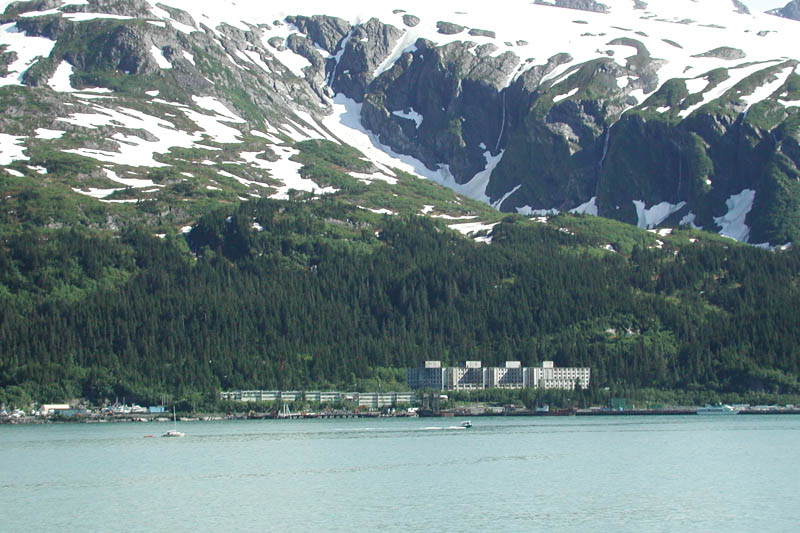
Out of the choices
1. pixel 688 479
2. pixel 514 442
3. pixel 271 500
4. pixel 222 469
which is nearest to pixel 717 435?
pixel 514 442

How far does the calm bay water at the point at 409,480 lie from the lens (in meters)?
87.2

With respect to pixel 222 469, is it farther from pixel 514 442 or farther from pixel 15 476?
pixel 514 442

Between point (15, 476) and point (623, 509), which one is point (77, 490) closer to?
point (15, 476)

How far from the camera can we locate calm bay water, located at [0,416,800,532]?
286 ft

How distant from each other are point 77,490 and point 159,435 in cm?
6263

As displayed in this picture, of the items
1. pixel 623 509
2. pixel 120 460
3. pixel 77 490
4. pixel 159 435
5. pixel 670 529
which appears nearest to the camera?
pixel 670 529

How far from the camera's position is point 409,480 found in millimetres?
108500

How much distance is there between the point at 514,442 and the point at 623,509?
5737cm

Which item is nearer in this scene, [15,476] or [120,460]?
[15,476]

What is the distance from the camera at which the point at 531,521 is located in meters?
85.5

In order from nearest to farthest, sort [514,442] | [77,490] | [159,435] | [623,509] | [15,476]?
[623,509], [77,490], [15,476], [514,442], [159,435]

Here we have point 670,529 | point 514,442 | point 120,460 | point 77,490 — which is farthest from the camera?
point 514,442

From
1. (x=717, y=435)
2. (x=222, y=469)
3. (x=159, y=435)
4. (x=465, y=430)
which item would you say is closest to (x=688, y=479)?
(x=222, y=469)

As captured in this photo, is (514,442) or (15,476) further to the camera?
(514,442)
